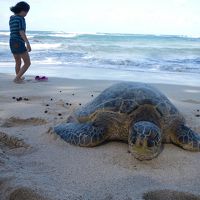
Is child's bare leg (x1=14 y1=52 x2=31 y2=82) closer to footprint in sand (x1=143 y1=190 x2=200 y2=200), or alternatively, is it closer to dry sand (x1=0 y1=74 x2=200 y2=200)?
dry sand (x1=0 y1=74 x2=200 y2=200)

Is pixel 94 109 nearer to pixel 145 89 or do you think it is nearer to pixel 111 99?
pixel 111 99

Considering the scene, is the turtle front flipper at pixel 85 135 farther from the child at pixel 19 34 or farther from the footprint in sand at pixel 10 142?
the child at pixel 19 34

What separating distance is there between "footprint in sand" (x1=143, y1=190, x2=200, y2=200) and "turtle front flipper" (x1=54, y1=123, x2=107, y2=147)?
92 centimetres

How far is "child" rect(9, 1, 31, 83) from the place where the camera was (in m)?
6.58

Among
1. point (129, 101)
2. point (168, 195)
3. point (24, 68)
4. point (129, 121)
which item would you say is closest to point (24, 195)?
point (168, 195)

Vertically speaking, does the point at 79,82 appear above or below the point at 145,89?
below

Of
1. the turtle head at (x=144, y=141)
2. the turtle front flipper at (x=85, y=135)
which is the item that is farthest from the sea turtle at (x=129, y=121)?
the turtle head at (x=144, y=141)

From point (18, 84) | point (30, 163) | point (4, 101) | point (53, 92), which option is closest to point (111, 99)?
point (30, 163)

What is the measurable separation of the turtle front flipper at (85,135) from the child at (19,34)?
145 inches

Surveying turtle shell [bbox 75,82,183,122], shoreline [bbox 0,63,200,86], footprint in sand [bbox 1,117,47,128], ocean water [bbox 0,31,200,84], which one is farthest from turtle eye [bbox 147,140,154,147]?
ocean water [bbox 0,31,200,84]

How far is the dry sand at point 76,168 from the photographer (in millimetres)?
2195

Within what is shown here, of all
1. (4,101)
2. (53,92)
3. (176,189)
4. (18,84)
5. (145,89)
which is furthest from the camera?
(18,84)

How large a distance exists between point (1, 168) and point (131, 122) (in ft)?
3.88

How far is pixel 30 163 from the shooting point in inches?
105
